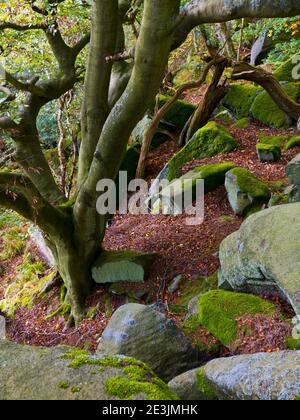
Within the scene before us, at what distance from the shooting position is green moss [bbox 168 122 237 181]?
1038 centimetres

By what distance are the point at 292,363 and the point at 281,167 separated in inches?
258

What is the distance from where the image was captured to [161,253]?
307 inches

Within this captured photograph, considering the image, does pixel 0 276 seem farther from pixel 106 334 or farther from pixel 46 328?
pixel 106 334

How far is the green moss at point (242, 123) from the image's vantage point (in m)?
11.7

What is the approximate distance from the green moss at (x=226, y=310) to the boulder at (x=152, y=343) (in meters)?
0.39

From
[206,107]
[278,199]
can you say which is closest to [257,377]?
[278,199]

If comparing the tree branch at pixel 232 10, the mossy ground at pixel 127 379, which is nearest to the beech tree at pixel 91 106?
the tree branch at pixel 232 10

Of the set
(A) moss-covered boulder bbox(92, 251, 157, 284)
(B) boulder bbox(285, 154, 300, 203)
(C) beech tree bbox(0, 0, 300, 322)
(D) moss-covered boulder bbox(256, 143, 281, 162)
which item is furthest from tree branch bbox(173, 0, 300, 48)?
(D) moss-covered boulder bbox(256, 143, 281, 162)

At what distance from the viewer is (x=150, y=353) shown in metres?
4.82

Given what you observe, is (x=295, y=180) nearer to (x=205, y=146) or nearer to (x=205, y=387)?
(x=205, y=146)

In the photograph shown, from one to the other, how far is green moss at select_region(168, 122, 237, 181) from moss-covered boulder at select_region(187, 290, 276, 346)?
5190mm

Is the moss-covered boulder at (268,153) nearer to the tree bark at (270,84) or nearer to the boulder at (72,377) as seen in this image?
the tree bark at (270,84)

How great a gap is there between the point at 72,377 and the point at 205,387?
1.55 m
